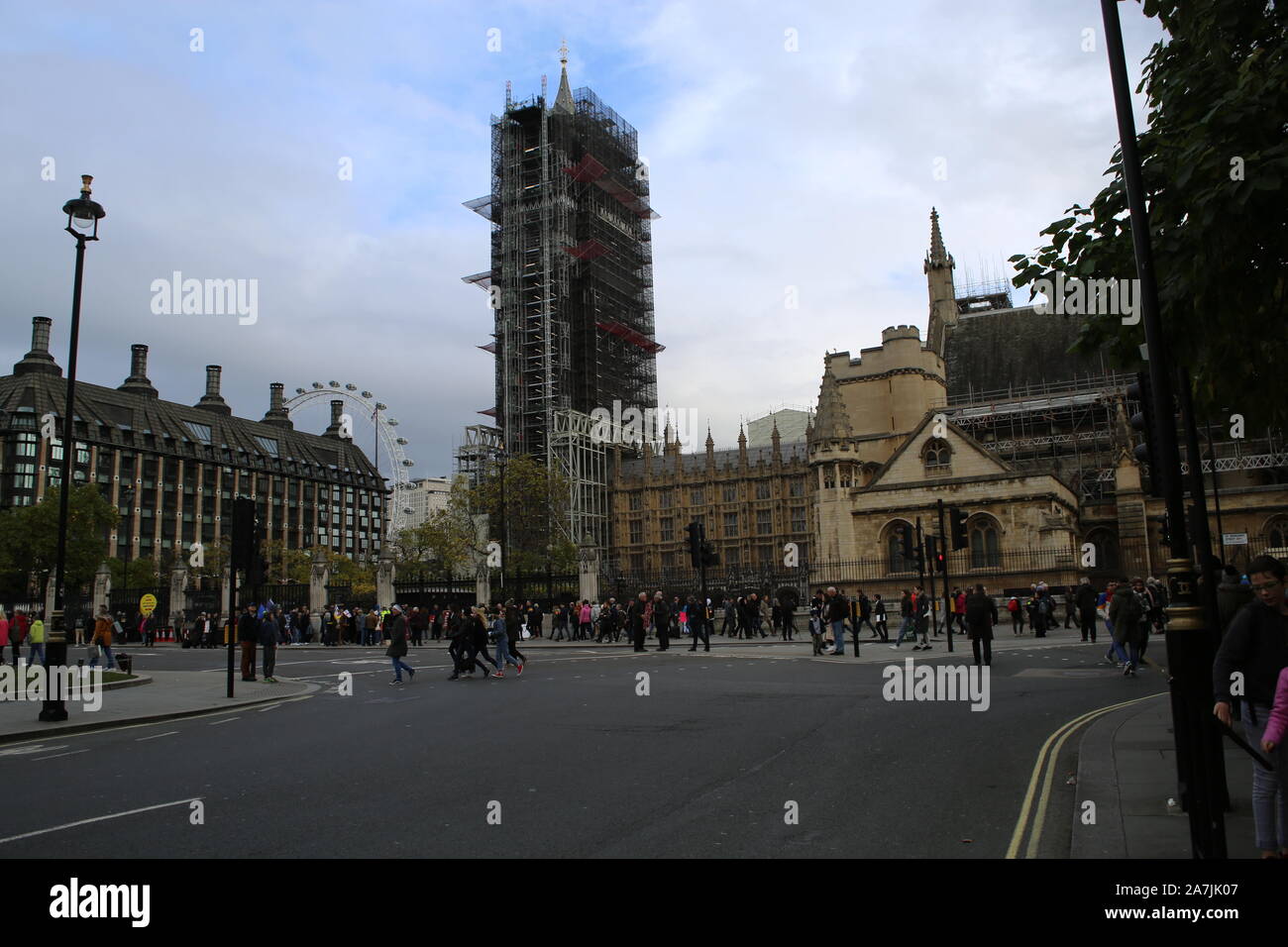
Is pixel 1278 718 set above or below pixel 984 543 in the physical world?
below

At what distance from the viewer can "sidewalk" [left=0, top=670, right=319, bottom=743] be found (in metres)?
13.1

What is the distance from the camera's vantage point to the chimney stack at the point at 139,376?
100125 millimetres

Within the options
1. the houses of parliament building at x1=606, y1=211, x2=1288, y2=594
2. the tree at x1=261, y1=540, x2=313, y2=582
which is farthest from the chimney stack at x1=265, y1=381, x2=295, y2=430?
the houses of parliament building at x1=606, y1=211, x2=1288, y2=594

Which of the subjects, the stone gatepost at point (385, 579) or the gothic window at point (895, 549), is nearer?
the gothic window at point (895, 549)

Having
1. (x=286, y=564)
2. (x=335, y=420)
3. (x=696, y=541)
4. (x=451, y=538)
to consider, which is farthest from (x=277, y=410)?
(x=696, y=541)

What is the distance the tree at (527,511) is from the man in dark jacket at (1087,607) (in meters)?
31.7

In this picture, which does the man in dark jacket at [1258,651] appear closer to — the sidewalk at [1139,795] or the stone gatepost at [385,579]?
the sidewalk at [1139,795]

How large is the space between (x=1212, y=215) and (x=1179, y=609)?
3838 mm

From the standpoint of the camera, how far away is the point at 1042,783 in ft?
24.7

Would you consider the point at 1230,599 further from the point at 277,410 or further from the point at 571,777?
the point at 277,410

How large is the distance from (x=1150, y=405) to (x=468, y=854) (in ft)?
21.0

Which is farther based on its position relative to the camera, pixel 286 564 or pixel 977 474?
pixel 286 564

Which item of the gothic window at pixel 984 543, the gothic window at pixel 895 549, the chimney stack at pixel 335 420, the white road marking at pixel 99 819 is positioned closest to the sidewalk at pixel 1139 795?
the white road marking at pixel 99 819
